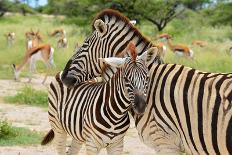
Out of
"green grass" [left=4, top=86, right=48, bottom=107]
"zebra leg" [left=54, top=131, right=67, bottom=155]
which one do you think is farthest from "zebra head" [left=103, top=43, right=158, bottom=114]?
"green grass" [left=4, top=86, right=48, bottom=107]

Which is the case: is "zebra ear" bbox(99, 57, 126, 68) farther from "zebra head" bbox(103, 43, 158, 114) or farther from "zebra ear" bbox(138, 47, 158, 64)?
"zebra ear" bbox(138, 47, 158, 64)

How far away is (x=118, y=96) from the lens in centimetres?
430

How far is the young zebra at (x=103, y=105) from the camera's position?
4.01m

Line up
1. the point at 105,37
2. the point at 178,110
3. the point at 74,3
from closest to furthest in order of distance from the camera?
the point at 178,110
the point at 105,37
the point at 74,3

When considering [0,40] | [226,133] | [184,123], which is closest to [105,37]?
[184,123]

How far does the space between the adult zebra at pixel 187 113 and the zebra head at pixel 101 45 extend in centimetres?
71

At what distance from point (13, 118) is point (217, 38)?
21379 mm

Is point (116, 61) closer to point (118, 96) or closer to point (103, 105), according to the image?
point (118, 96)

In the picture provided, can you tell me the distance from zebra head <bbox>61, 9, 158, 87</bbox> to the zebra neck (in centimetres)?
38

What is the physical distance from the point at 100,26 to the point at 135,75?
888mm

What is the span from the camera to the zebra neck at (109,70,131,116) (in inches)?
166

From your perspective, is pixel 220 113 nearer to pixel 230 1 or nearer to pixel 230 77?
pixel 230 77

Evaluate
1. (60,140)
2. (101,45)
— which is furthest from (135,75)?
(60,140)

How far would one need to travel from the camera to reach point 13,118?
9.79m
